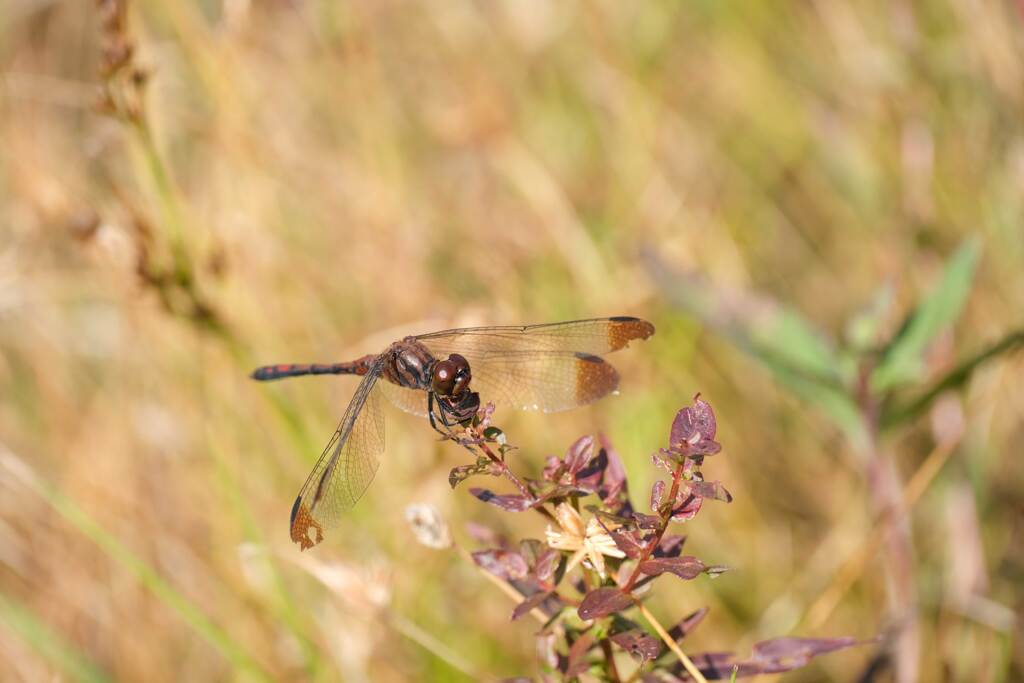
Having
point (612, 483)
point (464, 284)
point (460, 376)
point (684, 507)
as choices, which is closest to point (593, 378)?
point (460, 376)

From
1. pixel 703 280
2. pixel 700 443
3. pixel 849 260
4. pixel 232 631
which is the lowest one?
pixel 232 631

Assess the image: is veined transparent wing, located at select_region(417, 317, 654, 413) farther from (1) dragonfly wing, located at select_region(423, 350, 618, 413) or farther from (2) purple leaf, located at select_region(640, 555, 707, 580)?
(2) purple leaf, located at select_region(640, 555, 707, 580)

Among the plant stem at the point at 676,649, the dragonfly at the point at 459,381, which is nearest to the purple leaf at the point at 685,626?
the plant stem at the point at 676,649

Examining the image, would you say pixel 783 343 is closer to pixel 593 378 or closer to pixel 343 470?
pixel 593 378

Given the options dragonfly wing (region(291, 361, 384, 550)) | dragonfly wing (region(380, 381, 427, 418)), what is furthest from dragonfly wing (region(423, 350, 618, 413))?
dragonfly wing (region(291, 361, 384, 550))

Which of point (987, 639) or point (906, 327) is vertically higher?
point (906, 327)

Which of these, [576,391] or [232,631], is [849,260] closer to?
[576,391]

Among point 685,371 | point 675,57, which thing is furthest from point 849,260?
point 675,57
